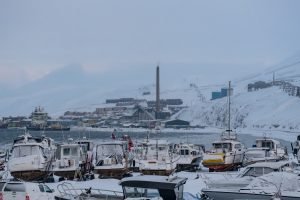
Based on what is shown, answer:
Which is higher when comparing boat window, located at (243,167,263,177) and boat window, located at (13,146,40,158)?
boat window, located at (13,146,40,158)

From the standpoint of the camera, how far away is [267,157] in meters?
33.9

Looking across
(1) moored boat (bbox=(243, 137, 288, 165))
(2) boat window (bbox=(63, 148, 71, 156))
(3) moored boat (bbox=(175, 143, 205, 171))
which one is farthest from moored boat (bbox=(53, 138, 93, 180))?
(1) moored boat (bbox=(243, 137, 288, 165))

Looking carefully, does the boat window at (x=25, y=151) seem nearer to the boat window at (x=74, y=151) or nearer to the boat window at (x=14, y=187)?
the boat window at (x=74, y=151)

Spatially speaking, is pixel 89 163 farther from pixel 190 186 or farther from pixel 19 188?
pixel 19 188

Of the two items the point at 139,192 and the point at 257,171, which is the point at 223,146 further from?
the point at 139,192

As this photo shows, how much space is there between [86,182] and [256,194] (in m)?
Result: 11.9

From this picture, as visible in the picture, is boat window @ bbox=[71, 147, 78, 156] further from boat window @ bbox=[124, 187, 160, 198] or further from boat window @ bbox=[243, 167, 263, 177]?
boat window @ bbox=[124, 187, 160, 198]

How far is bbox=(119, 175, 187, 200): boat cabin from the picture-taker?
15633 mm

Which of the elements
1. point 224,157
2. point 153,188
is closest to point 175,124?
point 224,157

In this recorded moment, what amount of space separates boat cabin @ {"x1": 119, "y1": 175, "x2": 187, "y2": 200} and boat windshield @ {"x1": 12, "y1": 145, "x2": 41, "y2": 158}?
14350 mm

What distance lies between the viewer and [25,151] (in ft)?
98.0

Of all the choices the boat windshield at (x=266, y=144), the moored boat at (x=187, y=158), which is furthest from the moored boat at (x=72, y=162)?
the boat windshield at (x=266, y=144)

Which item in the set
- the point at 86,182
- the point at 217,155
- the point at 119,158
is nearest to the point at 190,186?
the point at 86,182

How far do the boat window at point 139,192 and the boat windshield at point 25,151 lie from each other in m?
14.3
